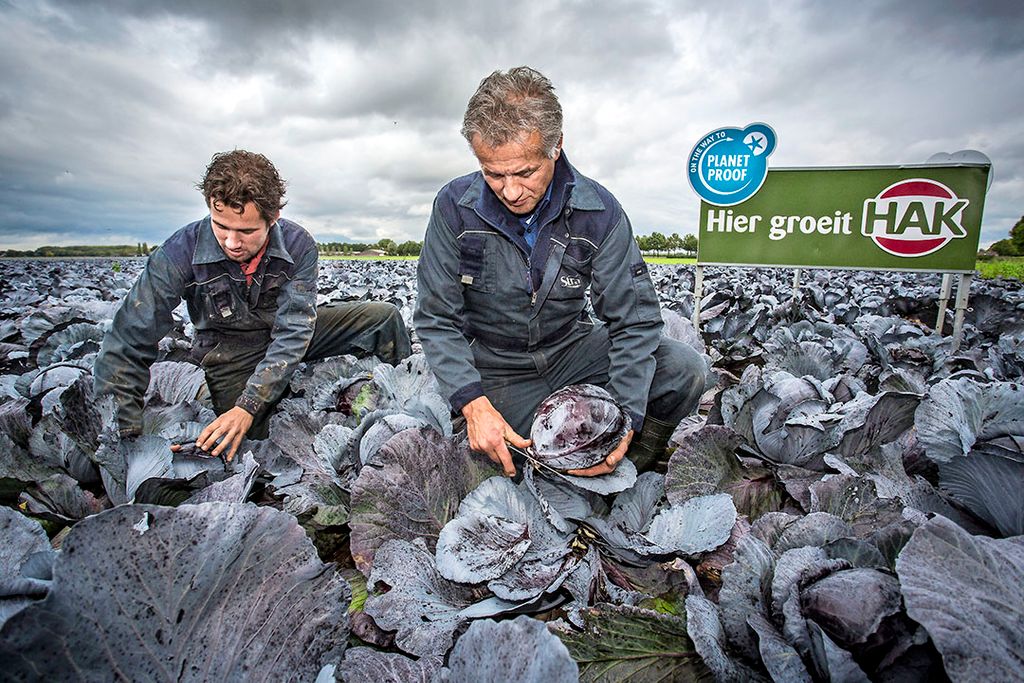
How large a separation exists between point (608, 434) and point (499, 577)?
69cm

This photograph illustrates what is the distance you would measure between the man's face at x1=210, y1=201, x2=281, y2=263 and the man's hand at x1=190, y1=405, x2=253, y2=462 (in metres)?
0.85

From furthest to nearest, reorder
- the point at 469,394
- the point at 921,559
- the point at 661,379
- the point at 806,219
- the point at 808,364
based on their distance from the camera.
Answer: the point at 806,219, the point at 808,364, the point at 661,379, the point at 469,394, the point at 921,559

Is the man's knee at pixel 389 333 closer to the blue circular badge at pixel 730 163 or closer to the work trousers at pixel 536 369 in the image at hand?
the work trousers at pixel 536 369

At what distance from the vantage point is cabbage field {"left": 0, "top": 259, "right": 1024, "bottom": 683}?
2.98 feet

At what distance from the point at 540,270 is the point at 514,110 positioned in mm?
681

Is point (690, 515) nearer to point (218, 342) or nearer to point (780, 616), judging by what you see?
point (780, 616)

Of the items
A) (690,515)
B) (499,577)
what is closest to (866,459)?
(690,515)

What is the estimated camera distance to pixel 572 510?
1777mm

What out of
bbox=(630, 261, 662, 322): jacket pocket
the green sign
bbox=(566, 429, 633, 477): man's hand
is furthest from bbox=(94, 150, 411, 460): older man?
the green sign

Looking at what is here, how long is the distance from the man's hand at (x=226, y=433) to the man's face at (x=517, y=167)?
1572 millimetres

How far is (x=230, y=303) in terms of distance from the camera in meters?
3.10

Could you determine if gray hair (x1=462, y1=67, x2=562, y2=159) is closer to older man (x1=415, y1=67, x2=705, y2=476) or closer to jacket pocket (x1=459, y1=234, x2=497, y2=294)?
older man (x1=415, y1=67, x2=705, y2=476)

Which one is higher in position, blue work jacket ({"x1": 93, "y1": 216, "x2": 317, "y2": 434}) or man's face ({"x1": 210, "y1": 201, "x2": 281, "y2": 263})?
man's face ({"x1": 210, "y1": 201, "x2": 281, "y2": 263})

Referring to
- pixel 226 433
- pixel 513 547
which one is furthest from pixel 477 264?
pixel 226 433
